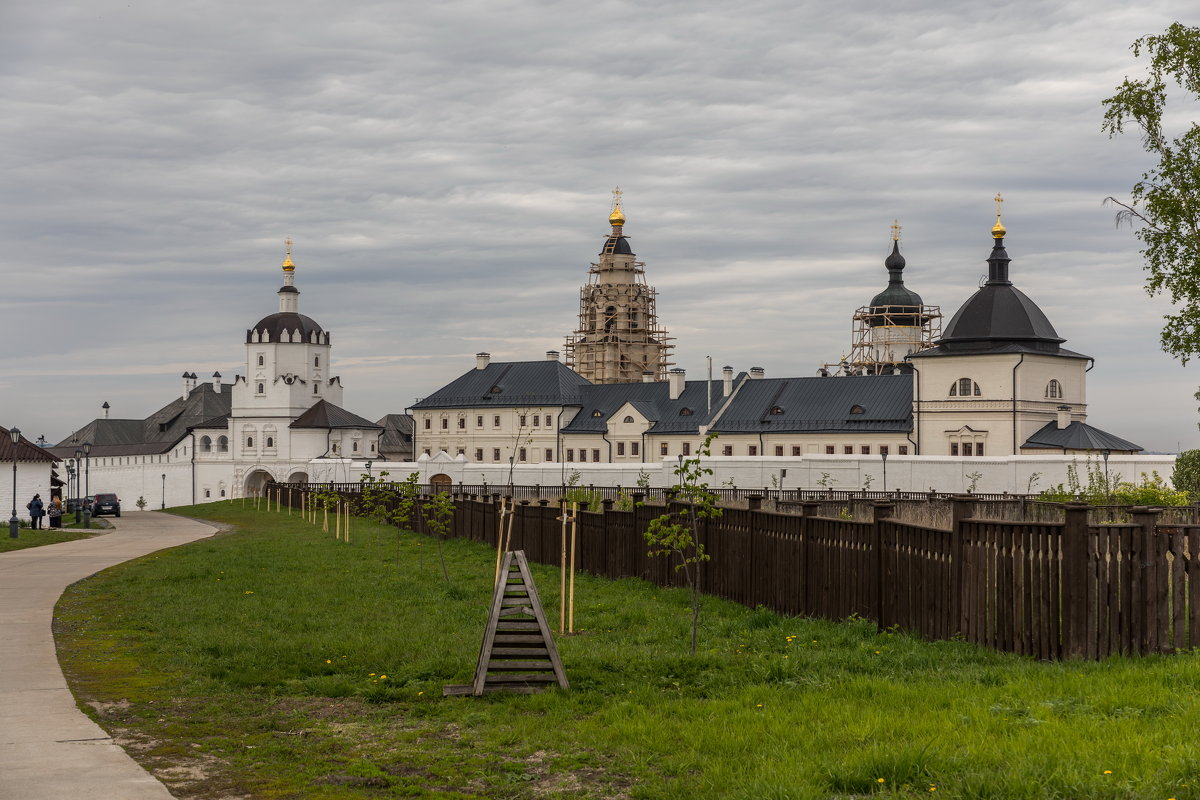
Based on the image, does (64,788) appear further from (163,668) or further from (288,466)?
(288,466)

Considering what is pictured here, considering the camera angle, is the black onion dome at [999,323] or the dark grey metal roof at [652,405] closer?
the black onion dome at [999,323]

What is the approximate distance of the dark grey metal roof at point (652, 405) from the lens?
88438 millimetres

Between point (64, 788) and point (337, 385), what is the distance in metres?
110

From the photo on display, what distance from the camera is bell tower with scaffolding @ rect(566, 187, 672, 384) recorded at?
11625cm

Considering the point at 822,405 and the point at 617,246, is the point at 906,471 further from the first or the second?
the point at 617,246

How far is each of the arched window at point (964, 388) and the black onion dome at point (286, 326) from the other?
61.5 m

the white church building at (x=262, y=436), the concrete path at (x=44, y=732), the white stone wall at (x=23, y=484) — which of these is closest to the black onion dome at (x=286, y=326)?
the white church building at (x=262, y=436)

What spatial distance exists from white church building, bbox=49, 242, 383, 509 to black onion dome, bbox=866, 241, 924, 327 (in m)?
44.5

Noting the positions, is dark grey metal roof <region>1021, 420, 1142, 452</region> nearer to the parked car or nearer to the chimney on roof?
the chimney on roof

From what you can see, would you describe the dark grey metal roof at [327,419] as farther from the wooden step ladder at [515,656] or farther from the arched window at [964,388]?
the wooden step ladder at [515,656]

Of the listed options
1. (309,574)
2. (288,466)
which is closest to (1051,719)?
(309,574)

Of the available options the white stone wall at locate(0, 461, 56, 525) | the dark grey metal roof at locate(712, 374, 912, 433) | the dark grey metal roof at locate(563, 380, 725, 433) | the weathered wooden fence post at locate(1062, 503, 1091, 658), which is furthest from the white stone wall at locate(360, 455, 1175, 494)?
the weathered wooden fence post at locate(1062, 503, 1091, 658)

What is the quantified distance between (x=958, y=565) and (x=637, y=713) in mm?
3644

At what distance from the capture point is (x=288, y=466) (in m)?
107
